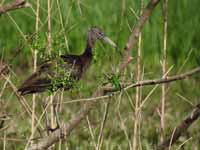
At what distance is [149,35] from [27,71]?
1388 millimetres

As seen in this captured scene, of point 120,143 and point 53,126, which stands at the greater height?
point 53,126

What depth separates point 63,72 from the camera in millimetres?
4973

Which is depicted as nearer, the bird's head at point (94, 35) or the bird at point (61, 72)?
the bird at point (61, 72)

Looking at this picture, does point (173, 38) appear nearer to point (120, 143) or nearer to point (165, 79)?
point (120, 143)

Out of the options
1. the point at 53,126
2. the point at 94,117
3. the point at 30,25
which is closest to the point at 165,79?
the point at 53,126

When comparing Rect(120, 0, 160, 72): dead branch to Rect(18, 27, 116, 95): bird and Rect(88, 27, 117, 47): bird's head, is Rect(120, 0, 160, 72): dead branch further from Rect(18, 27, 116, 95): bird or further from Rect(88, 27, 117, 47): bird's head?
Rect(88, 27, 117, 47): bird's head

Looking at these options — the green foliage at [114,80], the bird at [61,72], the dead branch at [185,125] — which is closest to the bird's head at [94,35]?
the bird at [61,72]

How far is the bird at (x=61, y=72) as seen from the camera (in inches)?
195

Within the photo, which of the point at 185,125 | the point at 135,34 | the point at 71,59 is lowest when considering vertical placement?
the point at 185,125

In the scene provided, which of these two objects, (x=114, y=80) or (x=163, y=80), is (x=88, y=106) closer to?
(x=114, y=80)

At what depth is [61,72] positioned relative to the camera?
16.4ft

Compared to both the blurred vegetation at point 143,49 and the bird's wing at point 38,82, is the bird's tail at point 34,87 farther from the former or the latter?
the blurred vegetation at point 143,49

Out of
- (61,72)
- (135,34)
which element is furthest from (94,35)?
(135,34)

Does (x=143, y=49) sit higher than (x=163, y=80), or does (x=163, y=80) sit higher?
(x=163, y=80)
